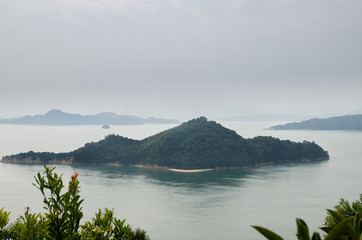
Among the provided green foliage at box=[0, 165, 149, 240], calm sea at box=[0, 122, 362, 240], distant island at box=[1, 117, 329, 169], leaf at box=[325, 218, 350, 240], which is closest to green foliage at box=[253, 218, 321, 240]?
leaf at box=[325, 218, 350, 240]

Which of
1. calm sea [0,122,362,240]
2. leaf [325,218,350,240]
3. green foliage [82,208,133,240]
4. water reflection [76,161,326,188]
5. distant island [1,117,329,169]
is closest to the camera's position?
leaf [325,218,350,240]

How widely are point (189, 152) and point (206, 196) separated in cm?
5287

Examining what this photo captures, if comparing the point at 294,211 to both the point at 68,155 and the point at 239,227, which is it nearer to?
the point at 239,227

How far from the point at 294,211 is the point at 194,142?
7510 cm

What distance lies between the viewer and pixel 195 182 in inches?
4656

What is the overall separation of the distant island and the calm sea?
7296 mm

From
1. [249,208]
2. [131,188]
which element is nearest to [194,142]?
[131,188]

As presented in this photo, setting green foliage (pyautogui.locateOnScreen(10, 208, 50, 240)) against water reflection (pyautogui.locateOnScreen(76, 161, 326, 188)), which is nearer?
green foliage (pyautogui.locateOnScreen(10, 208, 50, 240))

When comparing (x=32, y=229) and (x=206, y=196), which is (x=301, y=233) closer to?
(x=32, y=229)

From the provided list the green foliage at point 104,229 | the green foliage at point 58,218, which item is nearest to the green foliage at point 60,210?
the green foliage at point 58,218

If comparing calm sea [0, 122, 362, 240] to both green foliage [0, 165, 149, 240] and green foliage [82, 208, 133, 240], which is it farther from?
green foliage [0, 165, 149, 240]

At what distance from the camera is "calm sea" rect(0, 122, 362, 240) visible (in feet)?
236

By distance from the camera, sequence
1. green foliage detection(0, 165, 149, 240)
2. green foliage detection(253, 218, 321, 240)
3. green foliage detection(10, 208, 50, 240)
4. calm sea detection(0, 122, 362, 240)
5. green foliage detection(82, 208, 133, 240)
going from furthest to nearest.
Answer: calm sea detection(0, 122, 362, 240)
green foliage detection(82, 208, 133, 240)
green foliage detection(0, 165, 149, 240)
green foliage detection(10, 208, 50, 240)
green foliage detection(253, 218, 321, 240)

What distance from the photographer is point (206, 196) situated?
97.4m
